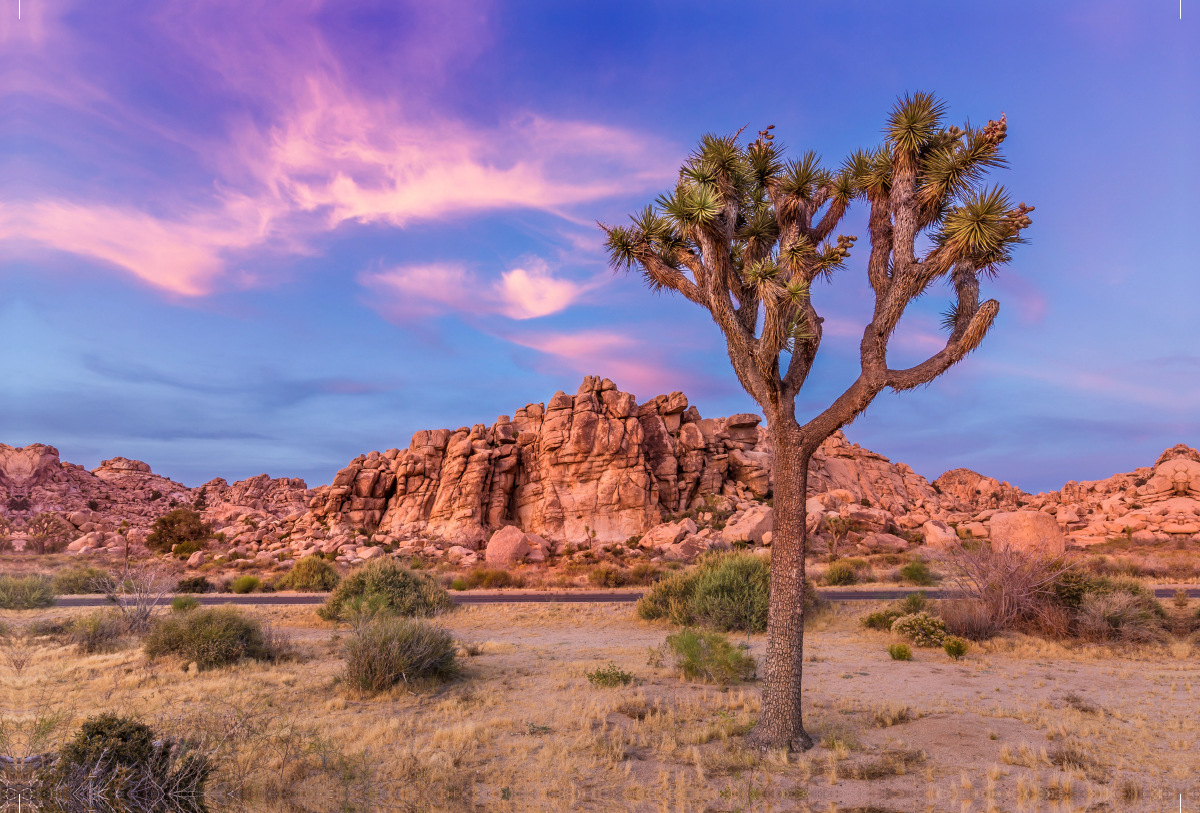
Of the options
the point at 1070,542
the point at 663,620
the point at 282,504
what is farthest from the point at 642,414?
the point at 282,504

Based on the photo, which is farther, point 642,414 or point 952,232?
point 642,414

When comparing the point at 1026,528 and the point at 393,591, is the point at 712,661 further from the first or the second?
the point at 1026,528

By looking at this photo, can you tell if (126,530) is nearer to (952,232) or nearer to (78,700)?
(78,700)

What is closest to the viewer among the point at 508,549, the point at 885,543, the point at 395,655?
the point at 395,655

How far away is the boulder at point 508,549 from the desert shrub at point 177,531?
28.1 metres

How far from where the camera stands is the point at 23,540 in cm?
5081

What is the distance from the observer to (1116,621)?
14258 millimetres

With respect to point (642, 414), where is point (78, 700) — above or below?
below

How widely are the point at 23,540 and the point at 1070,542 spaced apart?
7914cm

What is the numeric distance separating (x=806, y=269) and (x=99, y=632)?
1678cm

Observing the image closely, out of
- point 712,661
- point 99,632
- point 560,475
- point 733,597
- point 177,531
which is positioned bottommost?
point 99,632

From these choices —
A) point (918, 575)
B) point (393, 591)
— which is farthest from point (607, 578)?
point (393, 591)

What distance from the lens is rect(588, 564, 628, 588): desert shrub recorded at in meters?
31.7

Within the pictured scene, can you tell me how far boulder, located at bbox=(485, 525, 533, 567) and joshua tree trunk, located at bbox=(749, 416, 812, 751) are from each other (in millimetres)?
36506
